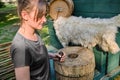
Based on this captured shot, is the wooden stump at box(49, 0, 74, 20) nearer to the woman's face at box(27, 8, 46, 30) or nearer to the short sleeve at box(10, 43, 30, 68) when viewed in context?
the woman's face at box(27, 8, 46, 30)

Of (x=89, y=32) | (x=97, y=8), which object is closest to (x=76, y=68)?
(x=89, y=32)

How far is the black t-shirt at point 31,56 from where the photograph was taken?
134cm

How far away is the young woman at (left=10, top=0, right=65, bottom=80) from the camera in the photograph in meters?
1.34

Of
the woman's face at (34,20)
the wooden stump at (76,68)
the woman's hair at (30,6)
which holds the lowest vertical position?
the wooden stump at (76,68)

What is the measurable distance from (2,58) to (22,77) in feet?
5.49

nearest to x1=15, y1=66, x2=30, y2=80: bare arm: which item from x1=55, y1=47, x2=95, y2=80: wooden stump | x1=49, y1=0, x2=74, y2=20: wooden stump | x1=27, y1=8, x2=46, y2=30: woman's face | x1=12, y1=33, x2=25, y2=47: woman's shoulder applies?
x1=12, y1=33, x2=25, y2=47: woman's shoulder

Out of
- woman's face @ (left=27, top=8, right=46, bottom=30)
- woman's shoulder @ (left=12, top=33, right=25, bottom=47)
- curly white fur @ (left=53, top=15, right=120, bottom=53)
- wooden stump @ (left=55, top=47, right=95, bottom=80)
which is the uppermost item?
woman's face @ (left=27, top=8, right=46, bottom=30)

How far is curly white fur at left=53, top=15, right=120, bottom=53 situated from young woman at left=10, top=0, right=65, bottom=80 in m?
1.89

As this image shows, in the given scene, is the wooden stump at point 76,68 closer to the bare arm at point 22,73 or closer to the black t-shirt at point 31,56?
the black t-shirt at point 31,56

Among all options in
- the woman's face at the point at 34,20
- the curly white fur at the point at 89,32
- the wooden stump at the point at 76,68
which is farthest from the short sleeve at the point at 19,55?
the curly white fur at the point at 89,32

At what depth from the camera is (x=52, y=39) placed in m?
4.30

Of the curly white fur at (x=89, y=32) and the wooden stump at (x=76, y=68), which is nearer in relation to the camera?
the wooden stump at (x=76, y=68)

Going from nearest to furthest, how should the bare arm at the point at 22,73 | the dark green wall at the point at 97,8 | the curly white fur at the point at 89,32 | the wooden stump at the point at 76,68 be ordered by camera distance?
the bare arm at the point at 22,73 → the wooden stump at the point at 76,68 → the curly white fur at the point at 89,32 → the dark green wall at the point at 97,8

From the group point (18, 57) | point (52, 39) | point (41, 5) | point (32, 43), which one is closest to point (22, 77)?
point (18, 57)
